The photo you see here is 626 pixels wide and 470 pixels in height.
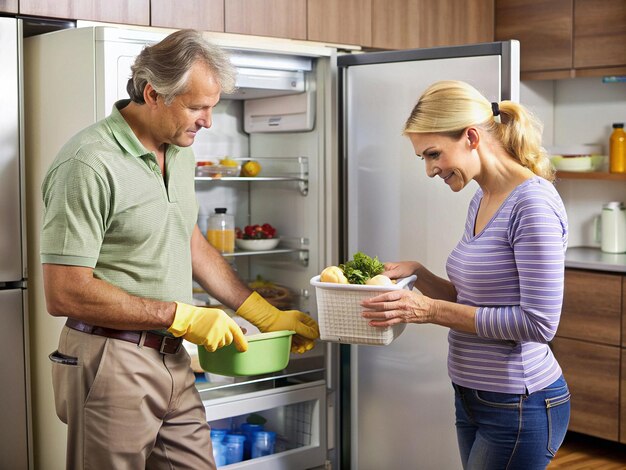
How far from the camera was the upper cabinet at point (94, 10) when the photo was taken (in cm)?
246

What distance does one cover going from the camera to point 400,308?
1.98m

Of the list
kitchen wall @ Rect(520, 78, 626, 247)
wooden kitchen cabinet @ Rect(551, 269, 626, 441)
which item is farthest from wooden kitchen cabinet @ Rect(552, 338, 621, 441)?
kitchen wall @ Rect(520, 78, 626, 247)

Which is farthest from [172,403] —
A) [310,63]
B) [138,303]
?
[310,63]

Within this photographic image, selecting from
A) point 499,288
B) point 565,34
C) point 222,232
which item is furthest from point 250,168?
point 565,34

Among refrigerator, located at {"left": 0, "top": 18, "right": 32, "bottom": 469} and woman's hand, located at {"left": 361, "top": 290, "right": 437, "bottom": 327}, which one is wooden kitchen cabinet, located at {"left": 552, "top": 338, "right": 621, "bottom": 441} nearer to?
woman's hand, located at {"left": 361, "top": 290, "right": 437, "bottom": 327}

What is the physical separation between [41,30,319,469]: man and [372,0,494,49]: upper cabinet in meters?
1.36

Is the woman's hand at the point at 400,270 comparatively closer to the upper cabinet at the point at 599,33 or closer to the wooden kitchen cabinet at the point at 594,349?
the wooden kitchen cabinet at the point at 594,349

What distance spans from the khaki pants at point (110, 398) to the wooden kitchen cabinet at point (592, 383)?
2050 mm

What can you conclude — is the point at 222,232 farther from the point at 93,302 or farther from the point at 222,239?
the point at 93,302

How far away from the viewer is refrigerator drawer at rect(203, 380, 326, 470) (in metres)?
2.87

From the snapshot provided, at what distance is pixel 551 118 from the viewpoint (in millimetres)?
4156

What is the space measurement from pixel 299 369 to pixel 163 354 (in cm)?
112

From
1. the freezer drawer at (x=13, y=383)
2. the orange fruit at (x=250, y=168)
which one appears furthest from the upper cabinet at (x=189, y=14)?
the freezer drawer at (x=13, y=383)

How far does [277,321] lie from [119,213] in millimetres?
631
